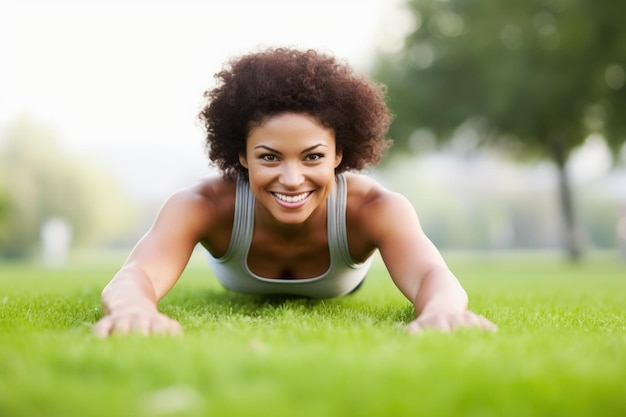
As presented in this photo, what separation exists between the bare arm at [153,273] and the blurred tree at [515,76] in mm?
16701

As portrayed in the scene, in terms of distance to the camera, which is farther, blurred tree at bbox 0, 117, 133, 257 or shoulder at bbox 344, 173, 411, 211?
blurred tree at bbox 0, 117, 133, 257

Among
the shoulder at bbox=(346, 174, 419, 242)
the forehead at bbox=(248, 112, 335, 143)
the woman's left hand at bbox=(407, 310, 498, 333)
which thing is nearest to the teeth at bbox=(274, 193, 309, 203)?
the forehead at bbox=(248, 112, 335, 143)

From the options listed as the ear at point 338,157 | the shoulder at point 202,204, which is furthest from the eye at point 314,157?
the shoulder at point 202,204

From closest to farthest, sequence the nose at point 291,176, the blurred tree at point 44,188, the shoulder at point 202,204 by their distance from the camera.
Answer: the nose at point 291,176 → the shoulder at point 202,204 → the blurred tree at point 44,188

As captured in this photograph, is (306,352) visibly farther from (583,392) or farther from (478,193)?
(478,193)

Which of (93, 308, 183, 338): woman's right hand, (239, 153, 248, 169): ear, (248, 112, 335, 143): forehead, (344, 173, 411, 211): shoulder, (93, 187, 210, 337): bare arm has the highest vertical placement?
(248, 112, 335, 143): forehead

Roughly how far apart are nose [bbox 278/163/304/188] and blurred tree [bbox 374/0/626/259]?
54.2 feet

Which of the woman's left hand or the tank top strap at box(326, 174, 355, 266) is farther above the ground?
the tank top strap at box(326, 174, 355, 266)

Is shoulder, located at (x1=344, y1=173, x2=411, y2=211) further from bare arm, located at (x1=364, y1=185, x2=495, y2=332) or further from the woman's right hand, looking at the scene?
the woman's right hand

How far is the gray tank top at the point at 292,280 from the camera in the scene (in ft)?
14.3

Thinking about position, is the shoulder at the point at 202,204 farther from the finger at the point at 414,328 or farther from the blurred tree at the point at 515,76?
the blurred tree at the point at 515,76

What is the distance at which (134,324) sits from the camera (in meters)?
3.10

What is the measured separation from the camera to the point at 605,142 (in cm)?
2173

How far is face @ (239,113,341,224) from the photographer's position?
383 cm
